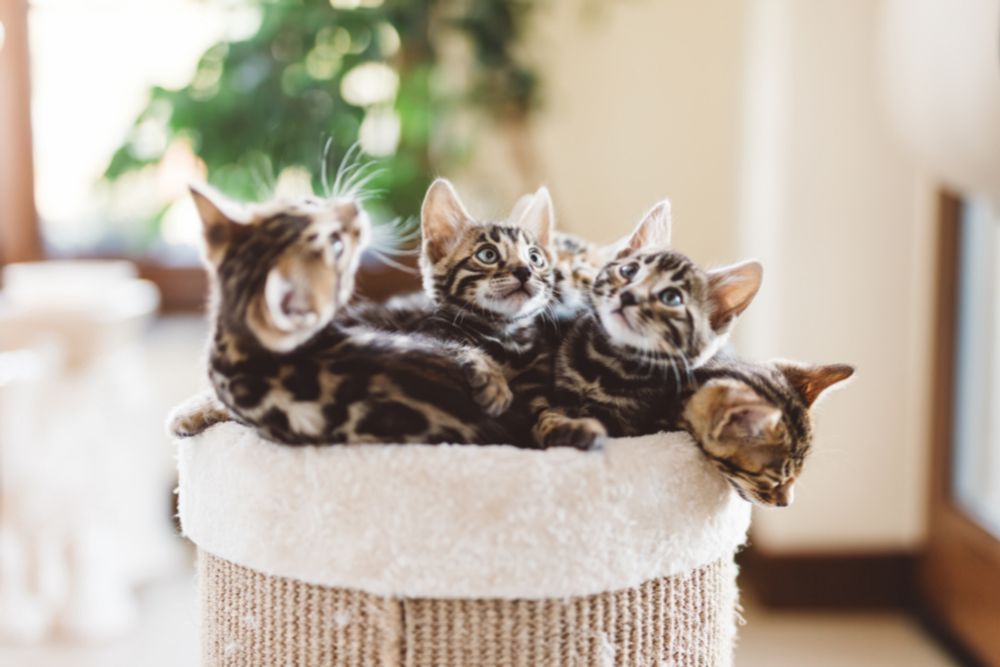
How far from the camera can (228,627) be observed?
894 mm

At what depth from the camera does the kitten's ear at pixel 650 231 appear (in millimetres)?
990

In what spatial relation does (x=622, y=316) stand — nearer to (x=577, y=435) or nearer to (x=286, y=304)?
(x=577, y=435)

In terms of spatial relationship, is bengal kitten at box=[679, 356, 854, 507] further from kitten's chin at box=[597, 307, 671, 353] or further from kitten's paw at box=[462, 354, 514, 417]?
kitten's paw at box=[462, 354, 514, 417]

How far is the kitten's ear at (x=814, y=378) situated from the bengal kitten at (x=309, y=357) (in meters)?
0.29

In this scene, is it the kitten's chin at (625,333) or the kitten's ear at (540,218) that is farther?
the kitten's ear at (540,218)

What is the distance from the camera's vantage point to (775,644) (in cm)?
221

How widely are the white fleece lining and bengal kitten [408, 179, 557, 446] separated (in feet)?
0.39

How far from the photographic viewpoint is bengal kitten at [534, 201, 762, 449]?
0.88 m

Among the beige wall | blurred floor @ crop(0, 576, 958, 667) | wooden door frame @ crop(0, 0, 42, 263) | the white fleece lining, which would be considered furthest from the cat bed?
wooden door frame @ crop(0, 0, 42, 263)

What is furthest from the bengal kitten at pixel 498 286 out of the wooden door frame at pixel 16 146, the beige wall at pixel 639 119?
the wooden door frame at pixel 16 146

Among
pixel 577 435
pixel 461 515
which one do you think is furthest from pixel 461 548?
pixel 577 435

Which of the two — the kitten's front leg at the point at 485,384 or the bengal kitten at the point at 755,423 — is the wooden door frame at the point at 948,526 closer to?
the bengal kitten at the point at 755,423

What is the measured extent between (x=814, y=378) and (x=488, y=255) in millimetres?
320

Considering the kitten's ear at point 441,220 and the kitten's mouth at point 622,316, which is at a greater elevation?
the kitten's ear at point 441,220
